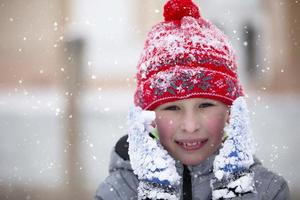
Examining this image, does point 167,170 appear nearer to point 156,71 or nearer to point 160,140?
point 160,140

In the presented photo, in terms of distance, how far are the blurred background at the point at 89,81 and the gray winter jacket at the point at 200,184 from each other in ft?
11.1

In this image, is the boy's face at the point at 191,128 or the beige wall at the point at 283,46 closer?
the boy's face at the point at 191,128

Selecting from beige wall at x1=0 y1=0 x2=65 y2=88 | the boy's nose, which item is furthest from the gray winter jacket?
beige wall at x1=0 y1=0 x2=65 y2=88

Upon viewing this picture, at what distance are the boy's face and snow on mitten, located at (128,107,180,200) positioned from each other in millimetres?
56

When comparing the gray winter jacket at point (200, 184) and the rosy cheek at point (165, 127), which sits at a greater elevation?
the rosy cheek at point (165, 127)

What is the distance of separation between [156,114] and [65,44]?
8.84m

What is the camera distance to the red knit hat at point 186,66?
9.92 ft

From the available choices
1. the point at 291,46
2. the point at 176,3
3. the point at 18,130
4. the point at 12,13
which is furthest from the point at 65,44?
the point at 176,3

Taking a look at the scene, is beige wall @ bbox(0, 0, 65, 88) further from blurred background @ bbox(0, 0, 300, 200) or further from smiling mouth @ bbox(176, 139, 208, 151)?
smiling mouth @ bbox(176, 139, 208, 151)

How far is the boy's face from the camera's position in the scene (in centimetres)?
291

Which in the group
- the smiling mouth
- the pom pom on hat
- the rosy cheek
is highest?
the pom pom on hat

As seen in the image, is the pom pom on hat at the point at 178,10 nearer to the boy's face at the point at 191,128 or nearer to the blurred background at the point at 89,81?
the boy's face at the point at 191,128

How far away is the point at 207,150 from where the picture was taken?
2.98 m

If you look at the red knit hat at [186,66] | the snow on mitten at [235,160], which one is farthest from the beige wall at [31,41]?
the snow on mitten at [235,160]
